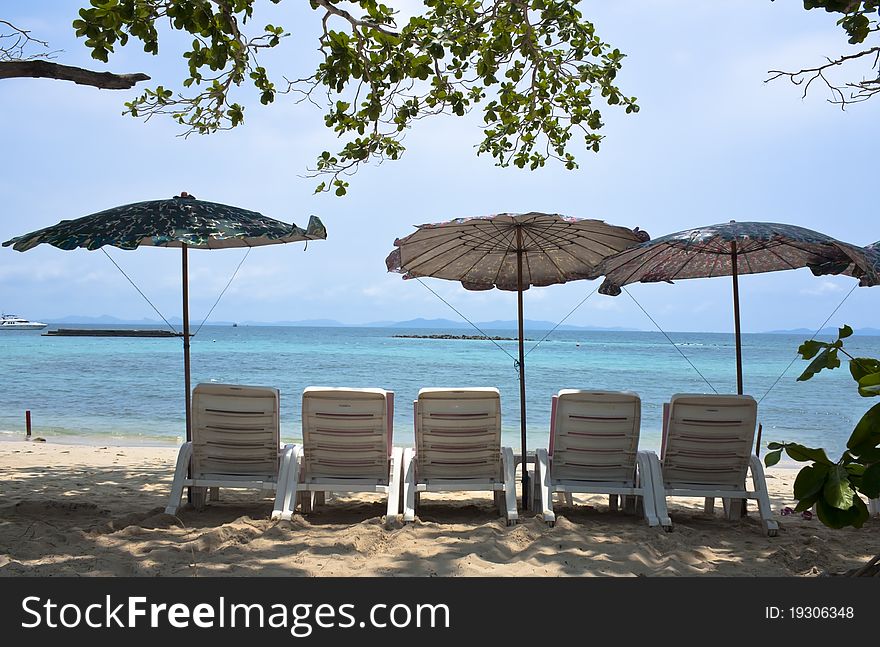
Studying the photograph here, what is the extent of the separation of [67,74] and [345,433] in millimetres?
3798

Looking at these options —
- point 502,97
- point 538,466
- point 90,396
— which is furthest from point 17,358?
point 538,466

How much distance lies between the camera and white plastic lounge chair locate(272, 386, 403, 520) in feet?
16.0

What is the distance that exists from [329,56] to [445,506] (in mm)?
4174

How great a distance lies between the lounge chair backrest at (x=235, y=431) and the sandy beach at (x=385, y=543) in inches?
13.5

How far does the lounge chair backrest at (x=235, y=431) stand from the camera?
4.94m

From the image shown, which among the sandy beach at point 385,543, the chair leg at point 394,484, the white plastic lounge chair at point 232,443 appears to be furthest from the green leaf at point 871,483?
the white plastic lounge chair at point 232,443

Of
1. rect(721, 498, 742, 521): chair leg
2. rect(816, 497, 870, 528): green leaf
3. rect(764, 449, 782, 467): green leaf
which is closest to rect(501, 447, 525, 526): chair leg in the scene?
rect(721, 498, 742, 521): chair leg

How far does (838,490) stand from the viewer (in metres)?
2.59

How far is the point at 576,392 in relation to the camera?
4.84 meters

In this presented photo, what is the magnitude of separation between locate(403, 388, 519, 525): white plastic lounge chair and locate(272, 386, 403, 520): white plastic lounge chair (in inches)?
7.7

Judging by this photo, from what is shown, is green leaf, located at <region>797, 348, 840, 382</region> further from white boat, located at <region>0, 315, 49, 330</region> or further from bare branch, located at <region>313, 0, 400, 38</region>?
white boat, located at <region>0, 315, 49, 330</region>

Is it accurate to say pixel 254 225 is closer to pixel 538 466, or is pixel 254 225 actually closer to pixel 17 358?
pixel 538 466

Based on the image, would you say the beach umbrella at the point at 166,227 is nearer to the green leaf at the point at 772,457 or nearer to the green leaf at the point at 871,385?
the green leaf at the point at 772,457

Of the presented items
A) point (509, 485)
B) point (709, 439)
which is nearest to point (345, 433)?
point (509, 485)
